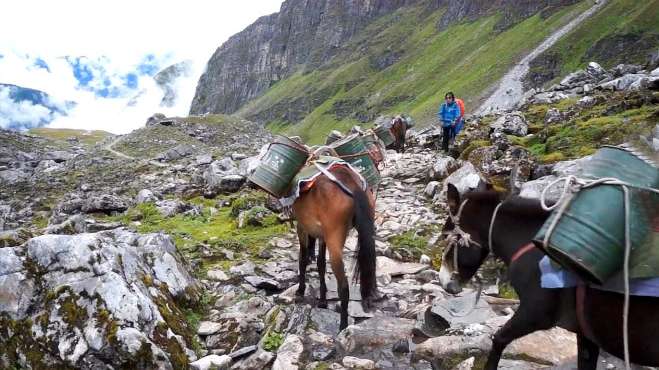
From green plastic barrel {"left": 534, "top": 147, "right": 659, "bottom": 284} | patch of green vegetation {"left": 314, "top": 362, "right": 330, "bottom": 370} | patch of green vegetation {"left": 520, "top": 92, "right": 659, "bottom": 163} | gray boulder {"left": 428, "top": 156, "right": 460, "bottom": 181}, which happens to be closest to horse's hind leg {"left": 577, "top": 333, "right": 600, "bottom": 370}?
green plastic barrel {"left": 534, "top": 147, "right": 659, "bottom": 284}

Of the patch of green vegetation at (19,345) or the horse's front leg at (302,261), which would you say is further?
the horse's front leg at (302,261)

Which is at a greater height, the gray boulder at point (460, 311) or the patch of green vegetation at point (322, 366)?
the gray boulder at point (460, 311)

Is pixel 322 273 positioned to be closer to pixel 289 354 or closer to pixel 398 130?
pixel 289 354

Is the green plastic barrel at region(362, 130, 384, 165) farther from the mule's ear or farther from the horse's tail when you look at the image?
the mule's ear

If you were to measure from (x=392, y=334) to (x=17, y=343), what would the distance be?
401 centimetres

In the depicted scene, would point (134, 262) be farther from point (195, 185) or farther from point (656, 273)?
point (195, 185)

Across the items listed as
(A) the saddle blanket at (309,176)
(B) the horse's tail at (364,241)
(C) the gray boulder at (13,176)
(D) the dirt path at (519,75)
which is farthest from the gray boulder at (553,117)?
(D) the dirt path at (519,75)

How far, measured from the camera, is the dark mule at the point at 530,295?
3.25 metres

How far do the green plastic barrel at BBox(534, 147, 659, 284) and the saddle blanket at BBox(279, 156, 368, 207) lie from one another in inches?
133

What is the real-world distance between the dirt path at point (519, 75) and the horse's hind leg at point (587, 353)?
5013 centimetres

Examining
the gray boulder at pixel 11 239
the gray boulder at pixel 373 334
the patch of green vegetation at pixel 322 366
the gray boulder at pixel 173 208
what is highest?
the gray boulder at pixel 11 239

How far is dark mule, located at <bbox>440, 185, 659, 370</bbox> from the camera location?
325 centimetres

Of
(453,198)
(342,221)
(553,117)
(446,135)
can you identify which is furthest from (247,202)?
(553,117)

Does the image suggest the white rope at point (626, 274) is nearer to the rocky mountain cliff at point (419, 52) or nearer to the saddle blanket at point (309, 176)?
the saddle blanket at point (309, 176)
